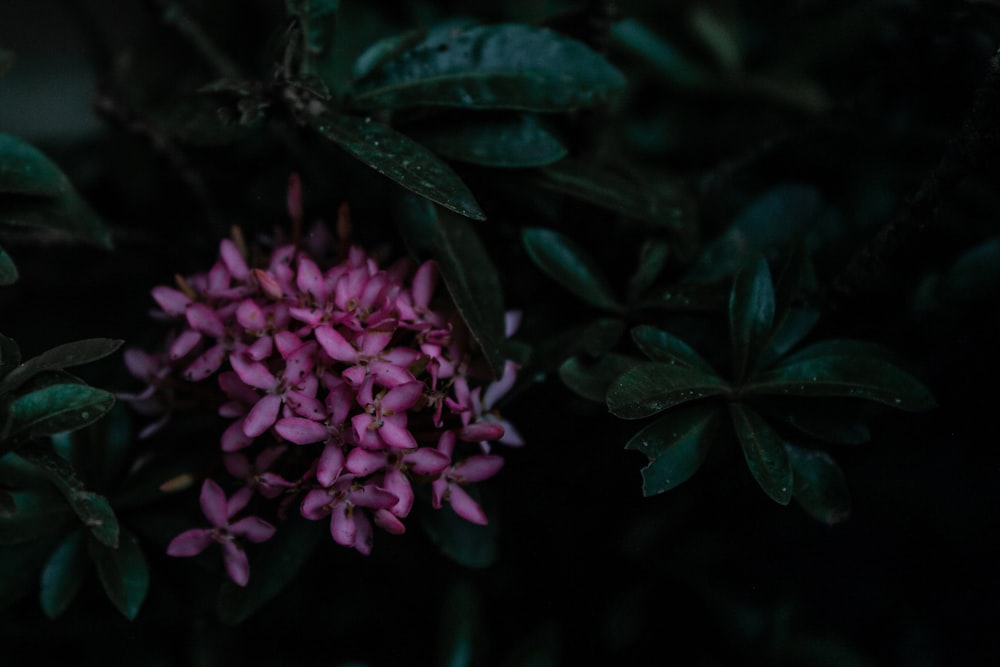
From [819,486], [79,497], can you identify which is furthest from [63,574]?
[819,486]

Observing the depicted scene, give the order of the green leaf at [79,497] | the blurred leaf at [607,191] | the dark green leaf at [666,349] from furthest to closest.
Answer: the blurred leaf at [607,191] → the dark green leaf at [666,349] → the green leaf at [79,497]

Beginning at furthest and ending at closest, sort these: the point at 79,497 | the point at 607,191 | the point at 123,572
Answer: the point at 607,191 → the point at 123,572 → the point at 79,497

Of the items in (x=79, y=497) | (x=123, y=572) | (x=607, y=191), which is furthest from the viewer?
(x=607, y=191)

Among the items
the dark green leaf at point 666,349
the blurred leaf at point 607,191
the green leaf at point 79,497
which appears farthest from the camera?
the blurred leaf at point 607,191

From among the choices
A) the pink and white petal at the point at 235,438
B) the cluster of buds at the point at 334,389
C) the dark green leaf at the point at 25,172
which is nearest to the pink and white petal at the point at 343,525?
the cluster of buds at the point at 334,389

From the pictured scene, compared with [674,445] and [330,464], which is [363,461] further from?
[674,445]

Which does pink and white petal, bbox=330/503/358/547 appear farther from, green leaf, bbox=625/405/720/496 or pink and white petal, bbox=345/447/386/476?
green leaf, bbox=625/405/720/496

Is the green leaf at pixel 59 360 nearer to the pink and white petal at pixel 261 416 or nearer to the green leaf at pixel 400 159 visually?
the pink and white petal at pixel 261 416
